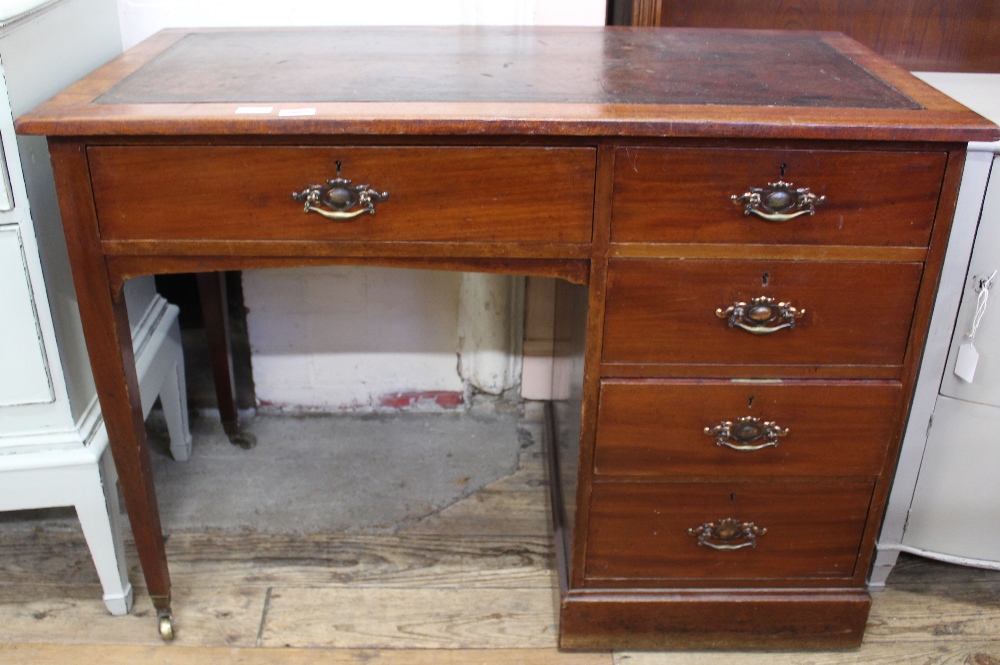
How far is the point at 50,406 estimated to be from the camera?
1.48 meters

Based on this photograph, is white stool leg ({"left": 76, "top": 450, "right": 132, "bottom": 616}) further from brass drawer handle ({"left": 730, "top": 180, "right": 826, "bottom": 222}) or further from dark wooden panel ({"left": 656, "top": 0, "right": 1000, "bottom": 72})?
dark wooden panel ({"left": 656, "top": 0, "right": 1000, "bottom": 72})

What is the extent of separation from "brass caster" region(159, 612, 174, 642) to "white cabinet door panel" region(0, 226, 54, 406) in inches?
16.5

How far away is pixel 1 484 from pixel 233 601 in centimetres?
44

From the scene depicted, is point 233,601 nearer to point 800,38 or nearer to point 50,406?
point 50,406

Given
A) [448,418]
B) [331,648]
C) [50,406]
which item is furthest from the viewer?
[448,418]

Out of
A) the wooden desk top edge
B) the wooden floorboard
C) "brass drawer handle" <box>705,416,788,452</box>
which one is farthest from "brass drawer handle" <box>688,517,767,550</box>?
the wooden desk top edge

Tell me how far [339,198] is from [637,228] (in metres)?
0.40

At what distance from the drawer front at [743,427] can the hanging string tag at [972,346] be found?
0.21 meters

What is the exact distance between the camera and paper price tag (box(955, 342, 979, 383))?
4.87 ft

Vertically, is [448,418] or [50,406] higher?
[50,406]

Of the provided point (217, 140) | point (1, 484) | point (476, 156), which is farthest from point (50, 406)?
point (476, 156)

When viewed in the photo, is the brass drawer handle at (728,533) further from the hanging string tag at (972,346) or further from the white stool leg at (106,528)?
the white stool leg at (106,528)

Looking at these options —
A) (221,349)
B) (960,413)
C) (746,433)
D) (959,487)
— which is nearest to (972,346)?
(960,413)

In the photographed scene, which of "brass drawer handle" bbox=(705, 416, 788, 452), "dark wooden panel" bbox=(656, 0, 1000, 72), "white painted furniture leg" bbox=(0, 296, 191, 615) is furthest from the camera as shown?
"dark wooden panel" bbox=(656, 0, 1000, 72)
